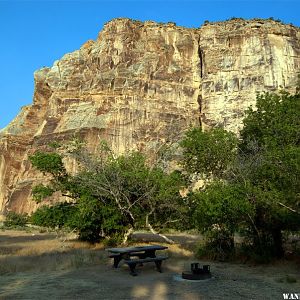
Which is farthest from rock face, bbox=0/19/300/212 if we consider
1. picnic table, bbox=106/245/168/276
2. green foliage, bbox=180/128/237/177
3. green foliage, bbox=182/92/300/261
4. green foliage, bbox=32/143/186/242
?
picnic table, bbox=106/245/168/276

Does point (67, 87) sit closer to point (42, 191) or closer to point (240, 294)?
point (42, 191)

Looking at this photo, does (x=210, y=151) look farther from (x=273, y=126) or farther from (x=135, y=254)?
(x=135, y=254)

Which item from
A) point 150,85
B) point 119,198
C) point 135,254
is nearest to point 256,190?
point 135,254

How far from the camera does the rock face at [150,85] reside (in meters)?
59.9

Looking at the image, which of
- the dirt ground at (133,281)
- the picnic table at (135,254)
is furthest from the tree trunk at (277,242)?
the picnic table at (135,254)

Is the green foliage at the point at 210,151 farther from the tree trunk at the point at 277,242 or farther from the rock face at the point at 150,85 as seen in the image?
the rock face at the point at 150,85

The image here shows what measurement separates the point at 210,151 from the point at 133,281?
735cm

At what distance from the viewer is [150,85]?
207 ft

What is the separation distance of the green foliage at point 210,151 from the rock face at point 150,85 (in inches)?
1624

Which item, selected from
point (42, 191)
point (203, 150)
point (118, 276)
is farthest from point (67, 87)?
point (118, 276)

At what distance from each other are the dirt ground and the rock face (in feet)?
150

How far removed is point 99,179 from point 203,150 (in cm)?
537

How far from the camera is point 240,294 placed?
812 centimetres

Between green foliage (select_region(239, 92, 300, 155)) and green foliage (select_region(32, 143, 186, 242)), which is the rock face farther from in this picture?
green foliage (select_region(239, 92, 300, 155))
